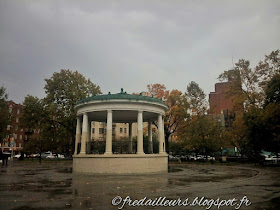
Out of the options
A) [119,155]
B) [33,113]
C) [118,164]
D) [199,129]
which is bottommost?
[118,164]

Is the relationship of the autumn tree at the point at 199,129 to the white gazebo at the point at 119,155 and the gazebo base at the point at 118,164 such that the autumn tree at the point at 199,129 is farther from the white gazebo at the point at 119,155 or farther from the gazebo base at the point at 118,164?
the gazebo base at the point at 118,164

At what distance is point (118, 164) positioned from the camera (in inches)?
794

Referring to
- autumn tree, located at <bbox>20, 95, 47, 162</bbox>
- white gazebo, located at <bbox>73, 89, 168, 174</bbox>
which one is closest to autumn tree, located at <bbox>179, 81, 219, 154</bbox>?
white gazebo, located at <bbox>73, 89, 168, 174</bbox>

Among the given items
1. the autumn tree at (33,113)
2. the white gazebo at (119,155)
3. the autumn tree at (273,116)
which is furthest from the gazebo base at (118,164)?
the autumn tree at (33,113)

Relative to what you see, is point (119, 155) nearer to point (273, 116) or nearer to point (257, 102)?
point (273, 116)

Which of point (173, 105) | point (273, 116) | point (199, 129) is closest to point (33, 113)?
point (173, 105)

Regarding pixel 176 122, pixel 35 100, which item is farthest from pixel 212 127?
pixel 35 100

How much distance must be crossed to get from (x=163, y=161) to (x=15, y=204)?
15877mm

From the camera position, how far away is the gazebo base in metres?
20.1

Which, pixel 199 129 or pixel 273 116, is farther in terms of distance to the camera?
pixel 199 129

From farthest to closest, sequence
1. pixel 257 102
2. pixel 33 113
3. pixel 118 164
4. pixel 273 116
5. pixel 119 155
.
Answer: pixel 33 113
pixel 257 102
pixel 273 116
pixel 119 155
pixel 118 164

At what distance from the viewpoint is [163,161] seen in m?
22.7

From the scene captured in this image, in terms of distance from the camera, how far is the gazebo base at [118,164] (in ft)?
66.0

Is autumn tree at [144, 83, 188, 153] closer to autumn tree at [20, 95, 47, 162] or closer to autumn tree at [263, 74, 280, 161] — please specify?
autumn tree at [263, 74, 280, 161]
